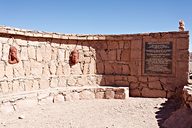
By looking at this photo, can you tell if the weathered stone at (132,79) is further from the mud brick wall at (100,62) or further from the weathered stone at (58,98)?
the weathered stone at (58,98)

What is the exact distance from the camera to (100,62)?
1022cm

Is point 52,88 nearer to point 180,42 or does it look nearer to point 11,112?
point 11,112

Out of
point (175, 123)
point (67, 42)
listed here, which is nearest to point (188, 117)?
point (175, 123)

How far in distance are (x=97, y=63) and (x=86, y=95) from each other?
1764 millimetres

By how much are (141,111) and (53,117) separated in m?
2.59

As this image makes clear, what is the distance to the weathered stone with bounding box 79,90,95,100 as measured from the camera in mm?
8914

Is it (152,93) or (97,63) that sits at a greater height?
(97,63)

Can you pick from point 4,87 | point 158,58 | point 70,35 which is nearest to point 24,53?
point 4,87

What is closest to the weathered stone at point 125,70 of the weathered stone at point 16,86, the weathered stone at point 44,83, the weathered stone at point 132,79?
the weathered stone at point 132,79

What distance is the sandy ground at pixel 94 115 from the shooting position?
18.8 ft

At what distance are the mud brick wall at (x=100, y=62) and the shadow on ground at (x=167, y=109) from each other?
19.9 inches

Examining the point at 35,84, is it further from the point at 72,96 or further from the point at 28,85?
the point at 72,96

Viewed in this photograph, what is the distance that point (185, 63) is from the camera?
28.6 feet

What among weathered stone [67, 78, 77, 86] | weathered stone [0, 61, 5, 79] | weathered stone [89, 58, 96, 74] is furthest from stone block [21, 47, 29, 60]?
weathered stone [89, 58, 96, 74]
